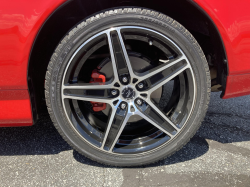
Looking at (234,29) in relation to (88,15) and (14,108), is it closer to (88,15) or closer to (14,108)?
(88,15)

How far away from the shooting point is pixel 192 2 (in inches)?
49.8

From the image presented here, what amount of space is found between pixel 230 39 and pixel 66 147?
1387mm

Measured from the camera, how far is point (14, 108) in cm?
135

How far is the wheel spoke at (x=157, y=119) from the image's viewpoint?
1440mm

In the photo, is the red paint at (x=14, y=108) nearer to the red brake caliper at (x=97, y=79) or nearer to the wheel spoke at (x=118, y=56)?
the red brake caliper at (x=97, y=79)

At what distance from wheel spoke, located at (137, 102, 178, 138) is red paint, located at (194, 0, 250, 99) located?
0.46 meters

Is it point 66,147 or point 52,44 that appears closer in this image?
point 52,44

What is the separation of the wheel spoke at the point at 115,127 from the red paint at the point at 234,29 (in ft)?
2.36

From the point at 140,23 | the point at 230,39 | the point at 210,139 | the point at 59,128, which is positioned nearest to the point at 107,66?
the point at 140,23

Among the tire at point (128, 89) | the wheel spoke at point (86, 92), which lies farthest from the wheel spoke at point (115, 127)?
the wheel spoke at point (86, 92)

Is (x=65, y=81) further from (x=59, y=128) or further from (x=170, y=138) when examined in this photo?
(x=170, y=138)

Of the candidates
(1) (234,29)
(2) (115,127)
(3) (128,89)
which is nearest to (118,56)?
(3) (128,89)

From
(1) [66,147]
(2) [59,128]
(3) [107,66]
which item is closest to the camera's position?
(2) [59,128]

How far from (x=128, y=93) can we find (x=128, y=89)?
0.09 ft
